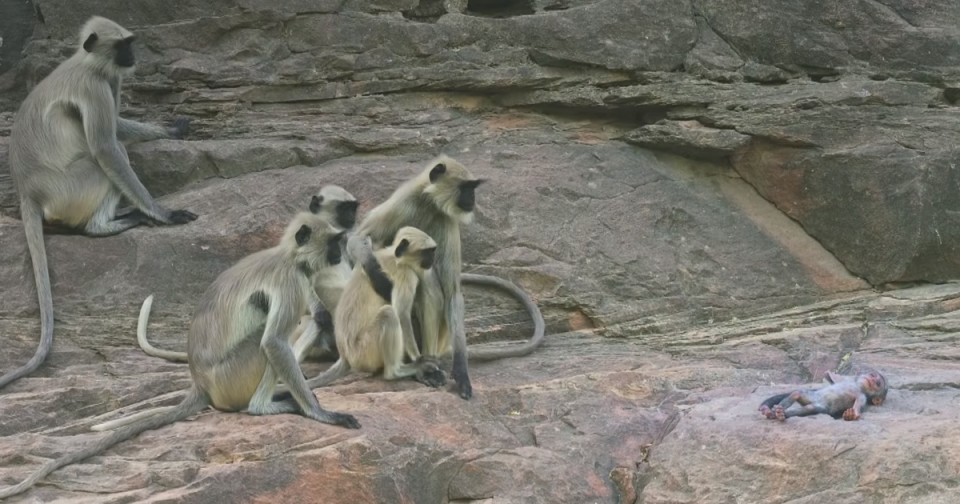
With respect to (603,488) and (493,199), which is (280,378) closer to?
(603,488)

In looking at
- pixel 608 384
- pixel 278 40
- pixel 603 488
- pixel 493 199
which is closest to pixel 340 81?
pixel 278 40

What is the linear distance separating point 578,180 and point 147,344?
108 inches

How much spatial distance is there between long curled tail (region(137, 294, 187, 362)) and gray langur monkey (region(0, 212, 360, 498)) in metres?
1.07

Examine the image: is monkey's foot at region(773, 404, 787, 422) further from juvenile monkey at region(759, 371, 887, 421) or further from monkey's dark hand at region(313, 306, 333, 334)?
monkey's dark hand at region(313, 306, 333, 334)

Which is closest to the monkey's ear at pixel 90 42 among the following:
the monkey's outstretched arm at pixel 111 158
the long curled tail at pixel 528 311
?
the monkey's outstretched arm at pixel 111 158

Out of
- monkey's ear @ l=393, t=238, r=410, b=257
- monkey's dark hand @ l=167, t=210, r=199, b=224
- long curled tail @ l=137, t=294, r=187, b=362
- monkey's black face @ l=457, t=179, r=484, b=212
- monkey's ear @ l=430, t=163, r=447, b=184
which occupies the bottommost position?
long curled tail @ l=137, t=294, r=187, b=362

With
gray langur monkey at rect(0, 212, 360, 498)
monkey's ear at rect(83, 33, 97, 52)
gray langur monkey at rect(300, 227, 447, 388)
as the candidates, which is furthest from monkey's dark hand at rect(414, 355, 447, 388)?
monkey's ear at rect(83, 33, 97, 52)

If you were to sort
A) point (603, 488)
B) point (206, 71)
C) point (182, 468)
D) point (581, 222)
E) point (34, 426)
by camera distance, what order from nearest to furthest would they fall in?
point (182, 468), point (603, 488), point (34, 426), point (581, 222), point (206, 71)

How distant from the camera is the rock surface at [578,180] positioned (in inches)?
235

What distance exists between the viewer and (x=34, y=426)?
17.9ft

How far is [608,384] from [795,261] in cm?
217

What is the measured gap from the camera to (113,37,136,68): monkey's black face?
7.28 meters

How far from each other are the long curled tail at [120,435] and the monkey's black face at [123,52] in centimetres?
281

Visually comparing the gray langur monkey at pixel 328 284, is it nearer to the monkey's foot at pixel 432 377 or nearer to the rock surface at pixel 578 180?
the rock surface at pixel 578 180
